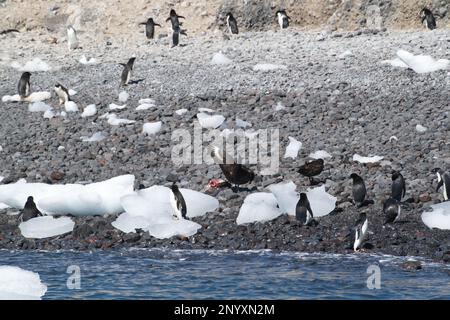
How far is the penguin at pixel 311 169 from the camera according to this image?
42.8 ft

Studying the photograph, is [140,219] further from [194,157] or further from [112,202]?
[194,157]

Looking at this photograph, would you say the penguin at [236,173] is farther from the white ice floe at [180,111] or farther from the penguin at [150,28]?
the penguin at [150,28]

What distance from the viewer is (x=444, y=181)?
1233cm

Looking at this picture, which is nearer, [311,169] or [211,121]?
[311,169]

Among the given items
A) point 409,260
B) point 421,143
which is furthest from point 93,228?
point 421,143

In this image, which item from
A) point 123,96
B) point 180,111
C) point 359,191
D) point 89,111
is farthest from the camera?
point 123,96

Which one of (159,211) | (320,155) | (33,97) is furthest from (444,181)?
(33,97)

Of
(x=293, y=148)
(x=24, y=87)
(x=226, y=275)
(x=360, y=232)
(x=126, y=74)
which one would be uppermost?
(x=126, y=74)

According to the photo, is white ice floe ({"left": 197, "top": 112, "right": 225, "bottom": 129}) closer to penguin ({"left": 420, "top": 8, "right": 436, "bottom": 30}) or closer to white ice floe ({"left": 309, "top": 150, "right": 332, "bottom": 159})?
white ice floe ({"left": 309, "top": 150, "right": 332, "bottom": 159})

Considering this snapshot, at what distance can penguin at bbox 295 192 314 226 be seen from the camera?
11.7 meters

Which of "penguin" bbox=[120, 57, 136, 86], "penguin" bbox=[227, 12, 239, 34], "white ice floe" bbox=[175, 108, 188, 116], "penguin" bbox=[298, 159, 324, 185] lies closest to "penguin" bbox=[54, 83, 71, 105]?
"penguin" bbox=[120, 57, 136, 86]

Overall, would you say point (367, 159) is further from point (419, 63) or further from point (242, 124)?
point (419, 63)

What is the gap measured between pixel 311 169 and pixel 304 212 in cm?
143

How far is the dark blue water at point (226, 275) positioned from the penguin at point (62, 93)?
5.89 m
